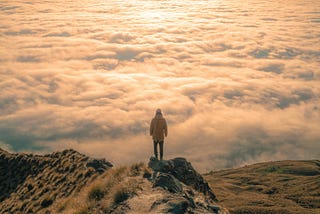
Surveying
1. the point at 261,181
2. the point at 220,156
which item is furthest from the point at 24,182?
the point at 220,156

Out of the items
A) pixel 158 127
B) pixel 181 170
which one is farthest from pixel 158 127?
pixel 181 170

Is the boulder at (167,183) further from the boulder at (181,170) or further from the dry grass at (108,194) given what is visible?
the boulder at (181,170)

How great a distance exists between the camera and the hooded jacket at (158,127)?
68.9 ft

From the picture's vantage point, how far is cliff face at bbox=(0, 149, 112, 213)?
23.9 metres

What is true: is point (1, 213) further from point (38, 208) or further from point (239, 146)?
point (239, 146)

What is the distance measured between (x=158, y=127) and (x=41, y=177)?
41.1ft

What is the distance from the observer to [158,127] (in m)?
21.1

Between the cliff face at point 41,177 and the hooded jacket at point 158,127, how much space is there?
4758mm

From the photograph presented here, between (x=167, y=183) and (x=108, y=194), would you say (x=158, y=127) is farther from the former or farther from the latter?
(x=108, y=194)

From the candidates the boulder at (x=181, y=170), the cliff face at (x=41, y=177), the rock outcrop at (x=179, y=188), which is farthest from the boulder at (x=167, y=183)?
the cliff face at (x=41, y=177)

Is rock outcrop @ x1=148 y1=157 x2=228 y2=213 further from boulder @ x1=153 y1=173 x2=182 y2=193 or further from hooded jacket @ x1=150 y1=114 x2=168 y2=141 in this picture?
hooded jacket @ x1=150 y1=114 x2=168 y2=141

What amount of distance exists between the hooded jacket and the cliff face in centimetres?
476

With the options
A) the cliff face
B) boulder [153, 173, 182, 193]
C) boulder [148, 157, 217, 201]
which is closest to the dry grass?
boulder [153, 173, 182, 193]

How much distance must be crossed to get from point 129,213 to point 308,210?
19.8 meters
